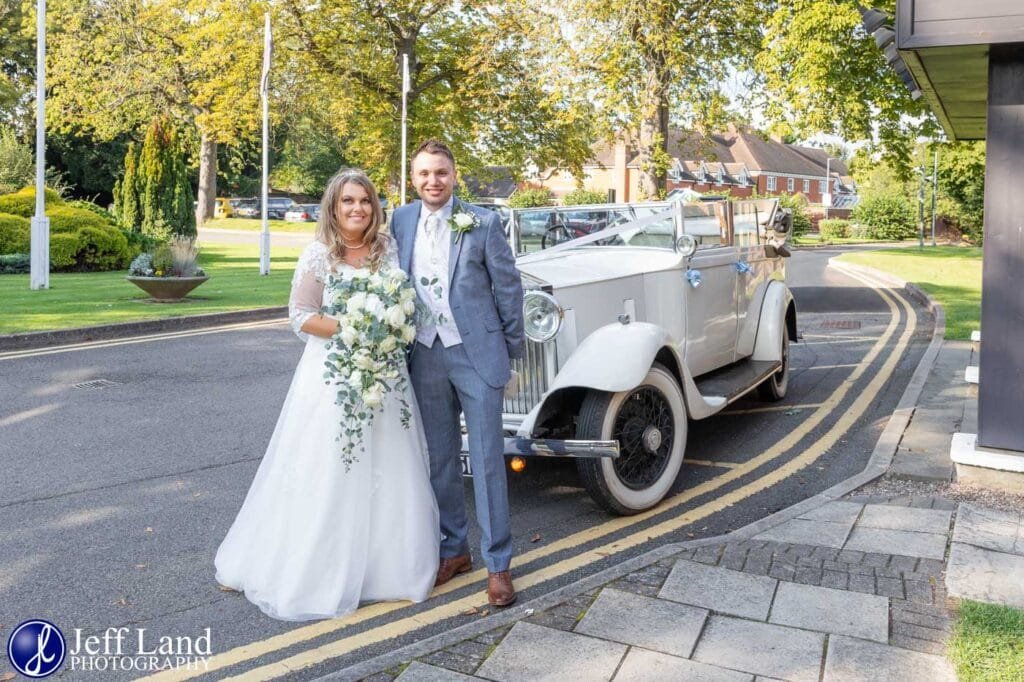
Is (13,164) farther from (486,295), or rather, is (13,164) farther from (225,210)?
(486,295)

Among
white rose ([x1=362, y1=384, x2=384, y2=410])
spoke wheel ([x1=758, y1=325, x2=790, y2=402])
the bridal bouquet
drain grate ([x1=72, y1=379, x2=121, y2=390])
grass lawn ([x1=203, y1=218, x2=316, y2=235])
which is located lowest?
drain grate ([x1=72, y1=379, x2=121, y2=390])

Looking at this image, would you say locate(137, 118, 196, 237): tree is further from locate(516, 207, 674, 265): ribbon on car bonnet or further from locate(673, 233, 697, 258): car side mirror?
locate(673, 233, 697, 258): car side mirror

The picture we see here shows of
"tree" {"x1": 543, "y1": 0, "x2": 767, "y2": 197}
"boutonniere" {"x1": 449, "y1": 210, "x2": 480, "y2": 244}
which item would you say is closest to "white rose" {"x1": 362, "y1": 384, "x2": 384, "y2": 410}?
"boutonniere" {"x1": 449, "y1": 210, "x2": 480, "y2": 244}

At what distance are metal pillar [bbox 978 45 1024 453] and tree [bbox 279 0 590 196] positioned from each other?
1026 inches

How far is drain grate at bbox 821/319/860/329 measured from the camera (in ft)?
48.5

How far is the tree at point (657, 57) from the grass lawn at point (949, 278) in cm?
699

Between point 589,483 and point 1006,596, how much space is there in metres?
2.08

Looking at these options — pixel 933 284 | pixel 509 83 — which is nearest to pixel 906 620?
pixel 933 284

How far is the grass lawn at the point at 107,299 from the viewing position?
1338cm

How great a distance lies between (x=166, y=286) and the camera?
16.1 metres

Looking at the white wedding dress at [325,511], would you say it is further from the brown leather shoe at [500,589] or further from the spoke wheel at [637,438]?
the spoke wheel at [637,438]

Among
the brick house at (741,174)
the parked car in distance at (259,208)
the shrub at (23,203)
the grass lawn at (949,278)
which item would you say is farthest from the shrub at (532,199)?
the shrub at (23,203)

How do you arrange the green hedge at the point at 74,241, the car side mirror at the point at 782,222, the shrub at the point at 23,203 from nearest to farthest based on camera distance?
the car side mirror at the point at 782,222 < the green hedge at the point at 74,241 < the shrub at the point at 23,203

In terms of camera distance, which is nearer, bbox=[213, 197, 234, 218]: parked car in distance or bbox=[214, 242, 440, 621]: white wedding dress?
bbox=[214, 242, 440, 621]: white wedding dress
